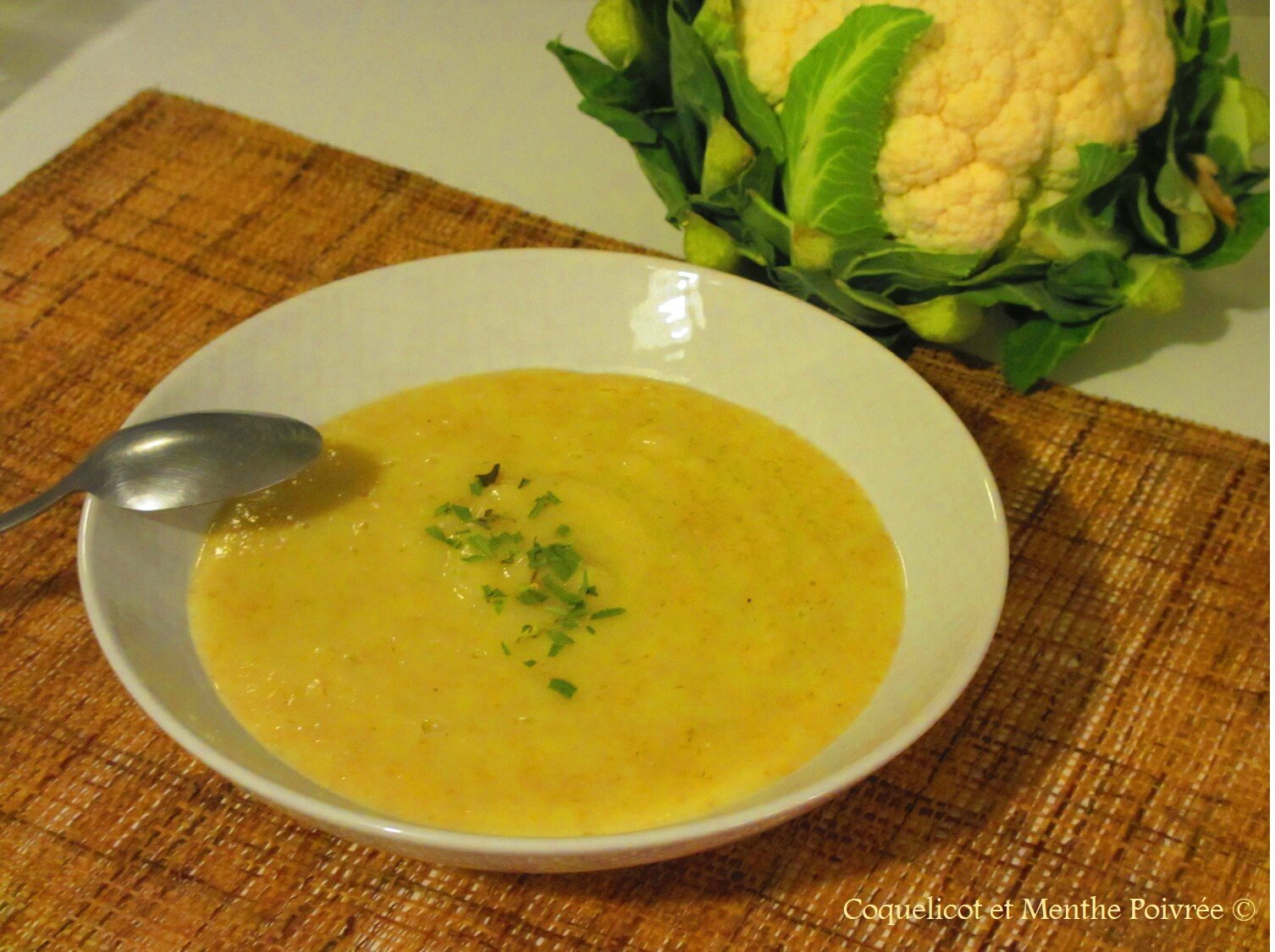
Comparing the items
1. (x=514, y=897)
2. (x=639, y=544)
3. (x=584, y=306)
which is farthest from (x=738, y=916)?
(x=584, y=306)

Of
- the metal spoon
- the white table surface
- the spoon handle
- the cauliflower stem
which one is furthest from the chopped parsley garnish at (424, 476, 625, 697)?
the white table surface

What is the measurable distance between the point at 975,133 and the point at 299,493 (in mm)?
888

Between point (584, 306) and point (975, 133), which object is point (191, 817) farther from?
point (975, 133)

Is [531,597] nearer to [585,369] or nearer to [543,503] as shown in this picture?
[543,503]

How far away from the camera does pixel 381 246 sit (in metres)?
1.87

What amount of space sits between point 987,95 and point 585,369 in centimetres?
57

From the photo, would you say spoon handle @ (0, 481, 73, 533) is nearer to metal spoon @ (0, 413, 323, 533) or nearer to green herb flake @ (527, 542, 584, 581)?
metal spoon @ (0, 413, 323, 533)

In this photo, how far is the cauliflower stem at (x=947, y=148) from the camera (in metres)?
1.55

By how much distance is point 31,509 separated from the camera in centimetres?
130

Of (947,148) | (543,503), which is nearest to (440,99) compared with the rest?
(947,148)

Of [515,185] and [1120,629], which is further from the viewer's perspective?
[515,185]

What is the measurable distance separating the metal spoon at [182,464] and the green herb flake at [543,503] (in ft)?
0.76

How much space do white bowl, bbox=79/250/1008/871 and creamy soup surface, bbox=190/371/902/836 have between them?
0.09ft

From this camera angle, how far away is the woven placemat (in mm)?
1147
